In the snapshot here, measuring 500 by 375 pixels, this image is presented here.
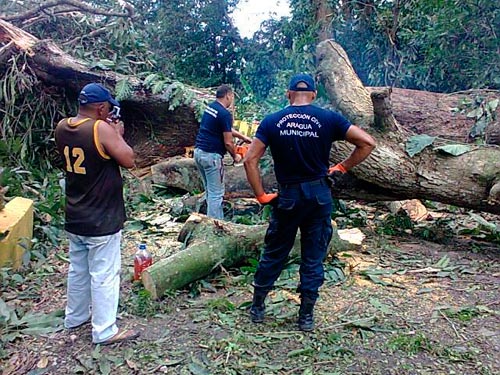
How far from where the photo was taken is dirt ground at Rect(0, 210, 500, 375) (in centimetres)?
303

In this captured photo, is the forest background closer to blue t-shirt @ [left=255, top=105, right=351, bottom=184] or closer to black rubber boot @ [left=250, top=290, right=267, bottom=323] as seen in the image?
black rubber boot @ [left=250, top=290, right=267, bottom=323]

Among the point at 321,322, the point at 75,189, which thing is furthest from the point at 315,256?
the point at 75,189

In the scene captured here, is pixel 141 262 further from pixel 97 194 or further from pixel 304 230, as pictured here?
pixel 304 230

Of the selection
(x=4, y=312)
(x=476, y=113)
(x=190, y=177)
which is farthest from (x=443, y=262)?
(x=190, y=177)

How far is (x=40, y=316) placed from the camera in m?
3.63

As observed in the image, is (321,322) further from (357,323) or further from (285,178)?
(285,178)

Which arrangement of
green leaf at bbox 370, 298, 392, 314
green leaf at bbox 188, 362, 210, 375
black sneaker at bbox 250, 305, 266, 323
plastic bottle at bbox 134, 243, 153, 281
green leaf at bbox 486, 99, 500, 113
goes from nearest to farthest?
green leaf at bbox 188, 362, 210, 375
black sneaker at bbox 250, 305, 266, 323
green leaf at bbox 370, 298, 392, 314
plastic bottle at bbox 134, 243, 153, 281
green leaf at bbox 486, 99, 500, 113

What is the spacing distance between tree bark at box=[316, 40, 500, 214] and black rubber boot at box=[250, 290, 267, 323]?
2232 mm

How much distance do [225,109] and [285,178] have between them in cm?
228

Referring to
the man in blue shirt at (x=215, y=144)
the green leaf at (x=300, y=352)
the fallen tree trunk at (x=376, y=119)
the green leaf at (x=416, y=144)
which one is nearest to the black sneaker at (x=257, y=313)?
the green leaf at (x=300, y=352)

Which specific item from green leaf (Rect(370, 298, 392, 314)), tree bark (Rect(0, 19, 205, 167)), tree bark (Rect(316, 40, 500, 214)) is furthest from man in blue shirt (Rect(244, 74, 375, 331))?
tree bark (Rect(0, 19, 205, 167))

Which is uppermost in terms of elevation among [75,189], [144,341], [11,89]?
[11,89]

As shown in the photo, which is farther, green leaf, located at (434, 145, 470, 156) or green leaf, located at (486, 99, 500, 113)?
green leaf, located at (486, 99, 500, 113)

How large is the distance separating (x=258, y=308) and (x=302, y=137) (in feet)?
4.13
